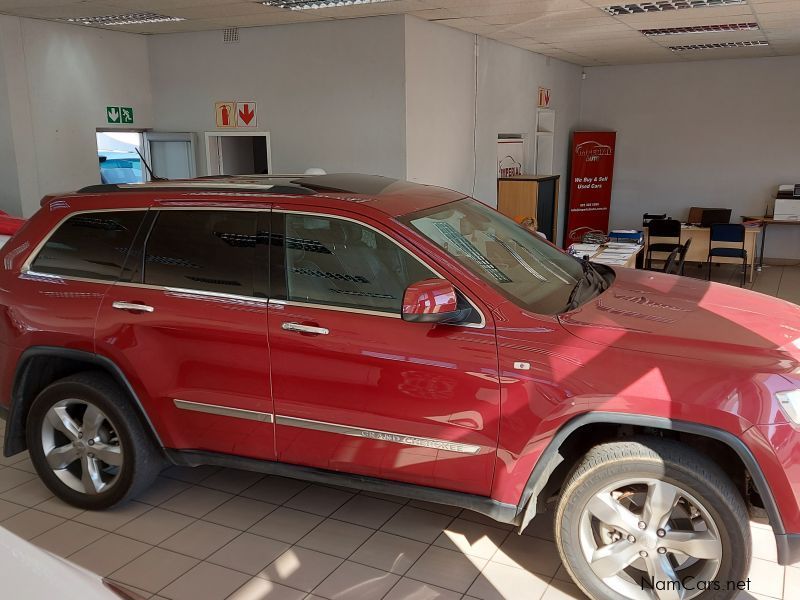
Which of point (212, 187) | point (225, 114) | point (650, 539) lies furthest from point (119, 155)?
point (650, 539)

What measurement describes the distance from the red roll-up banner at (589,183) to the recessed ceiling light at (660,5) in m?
5.59

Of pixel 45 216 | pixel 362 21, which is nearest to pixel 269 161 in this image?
pixel 362 21

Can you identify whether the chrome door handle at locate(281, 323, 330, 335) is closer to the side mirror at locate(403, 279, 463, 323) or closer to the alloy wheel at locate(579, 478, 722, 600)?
the side mirror at locate(403, 279, 463, 323)

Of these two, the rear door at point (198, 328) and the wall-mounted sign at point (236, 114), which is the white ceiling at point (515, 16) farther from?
the rear door at point (198, 328)

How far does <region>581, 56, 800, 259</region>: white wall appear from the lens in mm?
12141

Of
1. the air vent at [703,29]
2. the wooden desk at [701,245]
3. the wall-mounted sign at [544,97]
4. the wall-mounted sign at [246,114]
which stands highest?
the air vent at [703,29]

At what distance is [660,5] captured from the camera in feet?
23.1

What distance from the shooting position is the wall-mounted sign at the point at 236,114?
330 inches

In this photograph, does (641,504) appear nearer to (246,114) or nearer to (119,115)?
(246,114)

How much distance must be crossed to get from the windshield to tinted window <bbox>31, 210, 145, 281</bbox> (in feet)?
4.67

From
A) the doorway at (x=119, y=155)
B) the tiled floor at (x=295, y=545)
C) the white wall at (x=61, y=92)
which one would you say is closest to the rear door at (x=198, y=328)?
the tiled floor at (x=295, y=545)

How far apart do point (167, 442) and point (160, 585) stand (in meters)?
0.67

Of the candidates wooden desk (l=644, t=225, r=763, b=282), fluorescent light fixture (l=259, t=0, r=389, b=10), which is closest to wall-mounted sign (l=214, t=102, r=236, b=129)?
fluorescent light fixture (l=259, t=0, r=389, b=10)

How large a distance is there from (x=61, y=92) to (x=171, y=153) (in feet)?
5.05
